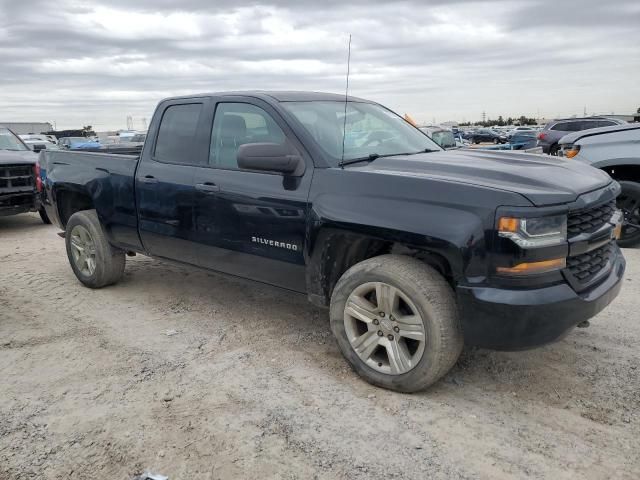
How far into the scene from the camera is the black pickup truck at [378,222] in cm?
292

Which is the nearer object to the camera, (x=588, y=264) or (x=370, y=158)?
(x=588, y=264)

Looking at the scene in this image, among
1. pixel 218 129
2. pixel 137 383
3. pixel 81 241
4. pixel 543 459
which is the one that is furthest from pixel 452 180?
pixel 81 241

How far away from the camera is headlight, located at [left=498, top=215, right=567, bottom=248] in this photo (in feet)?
9.30

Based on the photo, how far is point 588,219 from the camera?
125 inches

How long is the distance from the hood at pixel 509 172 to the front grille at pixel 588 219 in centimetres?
11

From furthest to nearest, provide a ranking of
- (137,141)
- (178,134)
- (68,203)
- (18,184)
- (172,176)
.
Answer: (137,141) → (18,184) → (68,203) → (178,134) → (172,176)

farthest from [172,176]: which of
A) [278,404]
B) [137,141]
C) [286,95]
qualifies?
[137,141]

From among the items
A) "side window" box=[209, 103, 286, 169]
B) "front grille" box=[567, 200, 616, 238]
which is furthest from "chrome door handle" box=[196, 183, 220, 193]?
"front grille" box=[567, 200, 616, 238]

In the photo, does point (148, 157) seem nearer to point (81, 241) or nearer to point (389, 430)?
point (81, 241)

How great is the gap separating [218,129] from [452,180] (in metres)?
2.03

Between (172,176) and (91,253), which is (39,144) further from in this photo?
(172,176)

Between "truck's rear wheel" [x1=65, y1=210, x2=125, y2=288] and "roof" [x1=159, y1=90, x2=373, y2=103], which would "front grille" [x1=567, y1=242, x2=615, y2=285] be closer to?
"roof" [x1=159, y1=90, x2=373, y2=103]

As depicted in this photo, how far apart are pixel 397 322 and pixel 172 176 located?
2.28m

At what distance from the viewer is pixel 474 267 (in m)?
2.94
